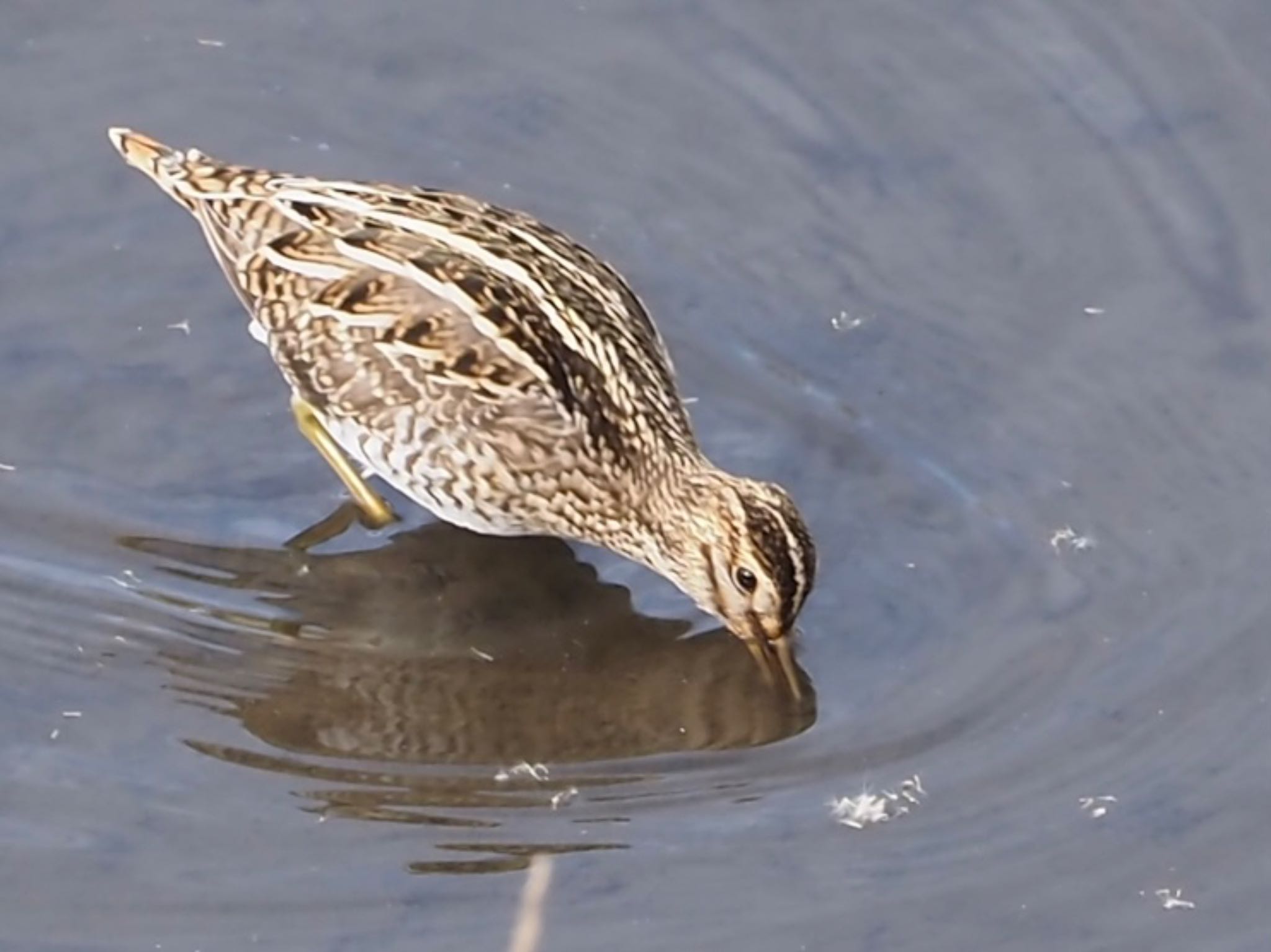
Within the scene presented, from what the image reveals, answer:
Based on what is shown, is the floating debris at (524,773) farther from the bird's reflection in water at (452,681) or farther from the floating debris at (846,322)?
the floating debris at (846,322)

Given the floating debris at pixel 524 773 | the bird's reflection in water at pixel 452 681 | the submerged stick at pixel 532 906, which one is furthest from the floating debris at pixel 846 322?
the submerged stick at pixel 532 906

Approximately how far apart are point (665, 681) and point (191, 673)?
1346 millimetres

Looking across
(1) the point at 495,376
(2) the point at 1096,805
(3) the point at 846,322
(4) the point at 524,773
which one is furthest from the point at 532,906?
(3) the point at 846,322

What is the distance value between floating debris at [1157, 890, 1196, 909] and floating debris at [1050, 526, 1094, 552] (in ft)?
4.23

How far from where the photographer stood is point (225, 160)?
30.1 feet

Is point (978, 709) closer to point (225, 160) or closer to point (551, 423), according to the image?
point (551, 423)

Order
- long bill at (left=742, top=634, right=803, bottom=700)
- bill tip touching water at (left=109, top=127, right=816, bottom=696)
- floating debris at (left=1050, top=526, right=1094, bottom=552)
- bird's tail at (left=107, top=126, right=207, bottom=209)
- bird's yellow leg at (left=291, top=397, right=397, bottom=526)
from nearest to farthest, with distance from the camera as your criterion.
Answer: long bill at (left=742, top=634, right=803, bottom=700) < bill tip touching water at (left=109, top=127, right=816, bottom=696) < floating debris at (left=1050, top=526, right=1094, bottom=552) < bird's yellow leg at (left=291, top=397, right=397, bottom=526) < bird's tail at (left=107, top=126, right=207, bottom=209)

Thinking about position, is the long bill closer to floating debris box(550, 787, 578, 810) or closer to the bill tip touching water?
the bill tip touching water

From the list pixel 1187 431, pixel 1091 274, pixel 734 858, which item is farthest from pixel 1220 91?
pixel 734 858

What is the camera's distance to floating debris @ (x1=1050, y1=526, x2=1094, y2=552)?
8.02m

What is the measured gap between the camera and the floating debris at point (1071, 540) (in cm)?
802

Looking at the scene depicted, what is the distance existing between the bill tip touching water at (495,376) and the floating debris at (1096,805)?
0.90 meters

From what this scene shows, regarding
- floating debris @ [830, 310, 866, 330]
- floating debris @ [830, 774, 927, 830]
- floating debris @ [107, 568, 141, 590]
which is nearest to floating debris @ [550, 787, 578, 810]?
floating debris @ [830, 774, 927, 830]

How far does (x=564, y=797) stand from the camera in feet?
24.1
